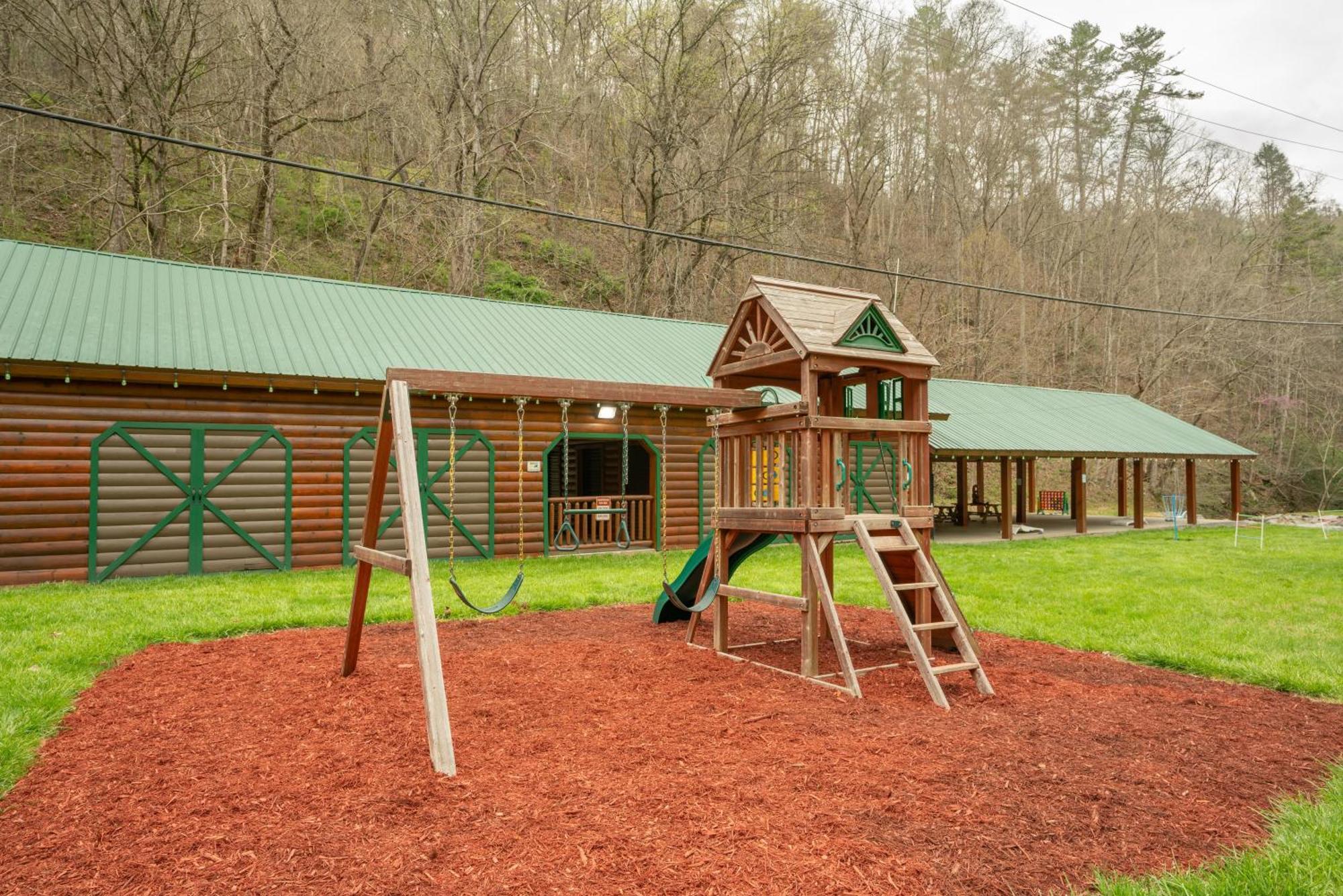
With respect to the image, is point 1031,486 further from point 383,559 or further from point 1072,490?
point 383,559

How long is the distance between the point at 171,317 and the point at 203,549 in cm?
381

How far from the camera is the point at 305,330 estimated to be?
14141 mm

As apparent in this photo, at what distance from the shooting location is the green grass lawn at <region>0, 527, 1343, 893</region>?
3.86 metres

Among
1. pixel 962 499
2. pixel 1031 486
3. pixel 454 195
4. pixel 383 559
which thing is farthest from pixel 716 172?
pixel 383 559

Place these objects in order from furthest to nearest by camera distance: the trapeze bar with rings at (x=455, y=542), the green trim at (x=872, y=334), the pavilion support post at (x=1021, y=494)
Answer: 1. the pavilion support post at (x=1021, y=494)
2. the green trim at (x=872, y=334)
3. the trapeze bar with rings at (x=455, y=542)

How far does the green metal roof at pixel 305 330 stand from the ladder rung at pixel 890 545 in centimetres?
873

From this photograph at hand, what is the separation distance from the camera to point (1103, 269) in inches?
1407

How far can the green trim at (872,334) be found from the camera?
267 inches

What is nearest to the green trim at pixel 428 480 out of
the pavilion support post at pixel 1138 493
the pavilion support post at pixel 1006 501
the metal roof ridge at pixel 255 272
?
the metal roof ridge at pixel 255 272

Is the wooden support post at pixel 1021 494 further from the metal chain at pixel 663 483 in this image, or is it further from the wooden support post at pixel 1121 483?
the metal chain at pixel 663 483

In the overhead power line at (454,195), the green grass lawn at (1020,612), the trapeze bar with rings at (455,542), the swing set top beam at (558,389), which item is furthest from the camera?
the overhead power line at (454,195)

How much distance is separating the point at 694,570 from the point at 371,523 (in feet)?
11.4

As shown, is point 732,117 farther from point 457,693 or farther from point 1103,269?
point 457,693

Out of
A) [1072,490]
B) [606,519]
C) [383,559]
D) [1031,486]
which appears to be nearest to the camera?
[383,559]
